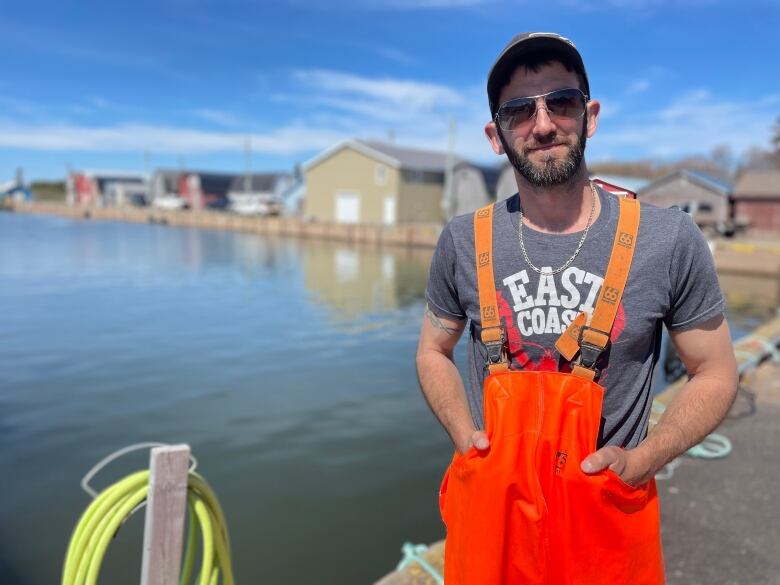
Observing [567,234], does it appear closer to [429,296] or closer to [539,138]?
[539,138]

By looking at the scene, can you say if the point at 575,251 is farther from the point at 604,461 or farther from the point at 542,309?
the point at 604,461

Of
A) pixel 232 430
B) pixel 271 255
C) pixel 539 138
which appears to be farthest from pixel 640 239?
pixel 271 255

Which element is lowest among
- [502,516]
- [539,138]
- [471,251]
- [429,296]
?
[502,516]

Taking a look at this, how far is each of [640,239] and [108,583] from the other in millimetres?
5332

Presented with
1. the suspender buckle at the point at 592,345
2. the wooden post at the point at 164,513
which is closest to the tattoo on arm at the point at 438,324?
the suspender buckle at the point at 592,345

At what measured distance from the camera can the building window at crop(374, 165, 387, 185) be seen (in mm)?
46812

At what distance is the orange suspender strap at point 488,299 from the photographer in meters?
1.99

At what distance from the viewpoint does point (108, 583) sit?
5.28m

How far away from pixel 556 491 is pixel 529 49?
1.38 m

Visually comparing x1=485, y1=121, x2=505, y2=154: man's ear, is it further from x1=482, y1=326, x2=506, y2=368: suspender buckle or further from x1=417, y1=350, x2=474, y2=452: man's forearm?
x1=417, y1=350, x2=474, y2=452: man's forearm

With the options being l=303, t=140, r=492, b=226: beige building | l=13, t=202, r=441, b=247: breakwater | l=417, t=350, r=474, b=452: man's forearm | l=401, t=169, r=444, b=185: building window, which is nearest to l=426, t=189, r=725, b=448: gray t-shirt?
l=417, t=350, r=474, b=452: man's forearm

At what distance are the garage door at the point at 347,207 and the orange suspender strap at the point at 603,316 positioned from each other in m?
47.7

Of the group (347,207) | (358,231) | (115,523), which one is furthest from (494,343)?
(347,207)

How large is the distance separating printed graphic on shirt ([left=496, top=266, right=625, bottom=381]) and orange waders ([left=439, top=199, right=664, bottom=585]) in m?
0.06
